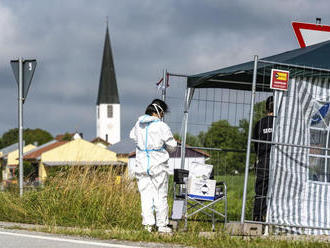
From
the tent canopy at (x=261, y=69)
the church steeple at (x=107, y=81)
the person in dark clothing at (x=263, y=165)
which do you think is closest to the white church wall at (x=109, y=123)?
Answer: the church steeple at (x=107, y=81)

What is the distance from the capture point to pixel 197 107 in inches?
427

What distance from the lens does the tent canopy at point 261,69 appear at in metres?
9.02

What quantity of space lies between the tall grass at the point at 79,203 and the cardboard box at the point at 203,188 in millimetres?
1042

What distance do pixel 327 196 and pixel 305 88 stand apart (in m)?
1.53

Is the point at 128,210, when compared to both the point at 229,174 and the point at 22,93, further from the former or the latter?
the point at 22,93

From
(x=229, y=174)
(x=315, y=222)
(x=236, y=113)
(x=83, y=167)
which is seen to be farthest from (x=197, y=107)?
(x=315, y=222)

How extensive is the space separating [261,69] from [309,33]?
2579 millimetres

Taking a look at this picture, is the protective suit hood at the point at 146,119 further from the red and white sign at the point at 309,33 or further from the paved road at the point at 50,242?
the red and white sign at the point at 309,33

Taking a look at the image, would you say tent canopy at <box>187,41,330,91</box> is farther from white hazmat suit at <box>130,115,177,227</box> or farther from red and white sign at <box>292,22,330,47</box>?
white hazmat suit at <box>130,115,177,227</box>

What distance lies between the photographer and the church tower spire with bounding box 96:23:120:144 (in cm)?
15300

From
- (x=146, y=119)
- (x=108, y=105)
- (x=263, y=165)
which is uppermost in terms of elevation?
(x=146, y=119)

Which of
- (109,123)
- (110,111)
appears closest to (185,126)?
(110,111)

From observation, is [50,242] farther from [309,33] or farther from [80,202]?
[309,33]

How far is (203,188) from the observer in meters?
9.06
